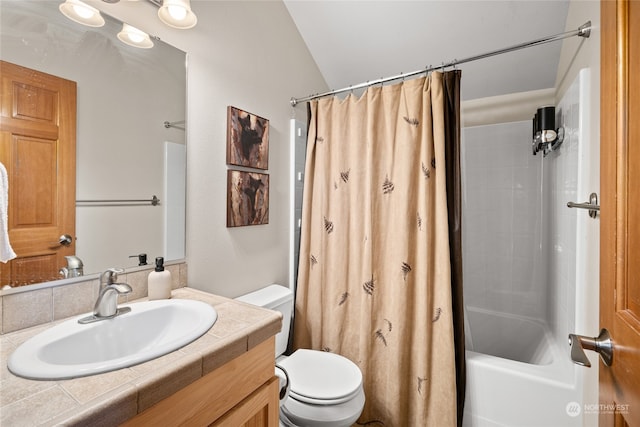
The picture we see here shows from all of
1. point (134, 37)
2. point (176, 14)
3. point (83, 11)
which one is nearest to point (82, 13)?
point (83, 11)

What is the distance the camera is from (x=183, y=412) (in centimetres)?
66

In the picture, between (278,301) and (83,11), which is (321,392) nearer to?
(278,301)

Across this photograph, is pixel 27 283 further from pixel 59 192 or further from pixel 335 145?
pixel 335 145

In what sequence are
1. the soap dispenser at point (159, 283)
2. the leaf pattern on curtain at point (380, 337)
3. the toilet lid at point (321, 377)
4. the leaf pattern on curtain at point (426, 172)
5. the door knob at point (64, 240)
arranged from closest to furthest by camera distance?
the door knob at point (64, 240)
the soap dispenser at point (159, 283)
the toilet lid at point (321, 377)
the leaf pattern on curtain at point (426, 172)
the leaf pattern on curtain at point (380, 337)

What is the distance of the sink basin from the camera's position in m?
0.62

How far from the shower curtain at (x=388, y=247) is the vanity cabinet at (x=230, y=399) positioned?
0.84 meters

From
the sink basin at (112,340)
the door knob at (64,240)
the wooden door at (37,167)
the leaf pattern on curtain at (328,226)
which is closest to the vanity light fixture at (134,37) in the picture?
the wooden door at (37,167)

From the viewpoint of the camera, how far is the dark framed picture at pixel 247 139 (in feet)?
4.97

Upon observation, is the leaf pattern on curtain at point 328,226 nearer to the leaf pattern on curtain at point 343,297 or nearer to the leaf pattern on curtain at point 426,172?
the leaf pattern on curtain at point 343,297

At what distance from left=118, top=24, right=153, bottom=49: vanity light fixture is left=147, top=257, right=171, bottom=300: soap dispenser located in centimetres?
88

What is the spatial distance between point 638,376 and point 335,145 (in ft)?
5.13

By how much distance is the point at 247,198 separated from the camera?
1.63 meters

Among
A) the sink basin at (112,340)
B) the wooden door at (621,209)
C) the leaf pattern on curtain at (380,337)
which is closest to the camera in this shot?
the wooden door at (621,209)

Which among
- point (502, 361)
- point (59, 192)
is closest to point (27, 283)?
point (59, 192)
